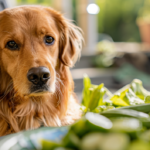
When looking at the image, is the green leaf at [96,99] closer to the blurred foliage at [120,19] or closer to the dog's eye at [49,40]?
the dog's eye at [49,40]

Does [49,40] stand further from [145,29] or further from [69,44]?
[145,29]

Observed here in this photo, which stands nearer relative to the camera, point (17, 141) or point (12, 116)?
point (17, 141)

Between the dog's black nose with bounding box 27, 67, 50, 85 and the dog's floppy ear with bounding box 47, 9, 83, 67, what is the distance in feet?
1.37

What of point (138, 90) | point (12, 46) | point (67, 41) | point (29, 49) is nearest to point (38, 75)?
point (29, 49)

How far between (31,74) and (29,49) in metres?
0.25

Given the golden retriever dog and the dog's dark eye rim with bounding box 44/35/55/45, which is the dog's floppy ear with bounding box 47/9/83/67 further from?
the dog's dark eye rim with bounding box 44/35/55/45

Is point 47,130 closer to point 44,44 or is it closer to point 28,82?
point 28,82

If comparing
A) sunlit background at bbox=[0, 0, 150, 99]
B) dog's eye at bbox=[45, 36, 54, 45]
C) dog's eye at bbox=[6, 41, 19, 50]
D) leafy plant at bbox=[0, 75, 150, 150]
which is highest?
dog's eye at bbox=[45, 36, 54, 45]

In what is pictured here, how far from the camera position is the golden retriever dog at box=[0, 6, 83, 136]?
1407 mm

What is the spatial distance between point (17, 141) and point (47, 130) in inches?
5.8

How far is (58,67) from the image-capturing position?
1.79 metres

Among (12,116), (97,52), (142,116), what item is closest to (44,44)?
(12,116)

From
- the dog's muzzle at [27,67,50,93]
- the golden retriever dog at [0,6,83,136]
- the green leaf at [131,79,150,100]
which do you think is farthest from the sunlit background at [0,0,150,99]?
the dog's muzzle at [27,67,50,93]

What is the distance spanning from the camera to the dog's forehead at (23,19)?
4.95ft
